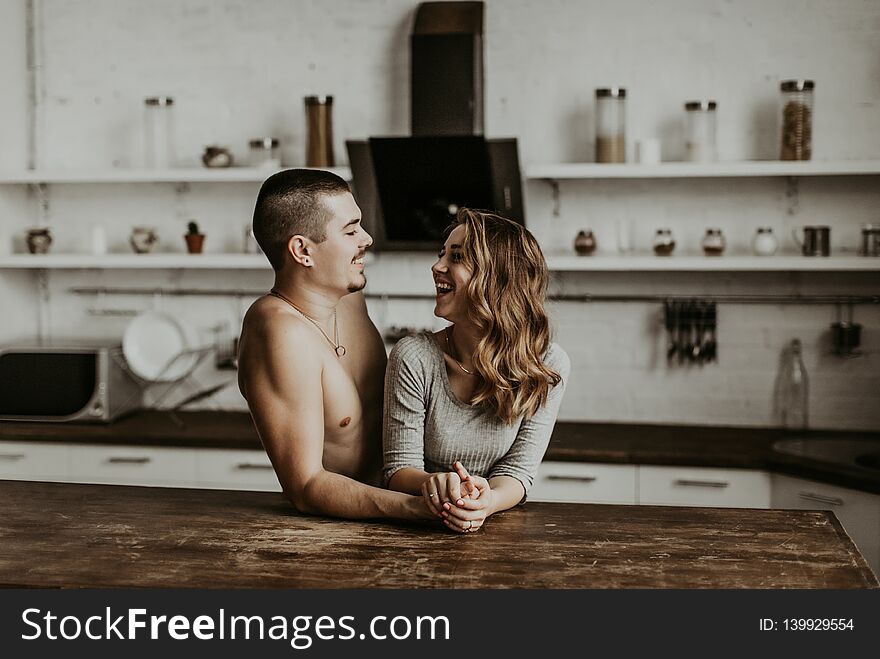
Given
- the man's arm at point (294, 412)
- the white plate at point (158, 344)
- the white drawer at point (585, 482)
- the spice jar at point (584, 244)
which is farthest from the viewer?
the white plate at point (158, 344)

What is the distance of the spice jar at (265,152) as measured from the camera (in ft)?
13.5

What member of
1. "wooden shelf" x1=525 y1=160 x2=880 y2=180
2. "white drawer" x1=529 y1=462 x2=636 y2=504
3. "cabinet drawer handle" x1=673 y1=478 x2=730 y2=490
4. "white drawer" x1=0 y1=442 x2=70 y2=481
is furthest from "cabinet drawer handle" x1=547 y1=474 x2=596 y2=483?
"white drawer" x1=0 y1=442 x2=70 y2=481

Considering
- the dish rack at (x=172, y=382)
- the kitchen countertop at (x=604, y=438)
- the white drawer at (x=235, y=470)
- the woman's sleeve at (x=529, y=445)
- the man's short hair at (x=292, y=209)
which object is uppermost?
the man's short hair at (x=292, y=209)

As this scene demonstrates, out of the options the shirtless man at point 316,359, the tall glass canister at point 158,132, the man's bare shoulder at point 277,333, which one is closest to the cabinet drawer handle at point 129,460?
the tall glass canister at point 158,132

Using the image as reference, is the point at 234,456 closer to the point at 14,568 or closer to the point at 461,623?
the point at 14,568

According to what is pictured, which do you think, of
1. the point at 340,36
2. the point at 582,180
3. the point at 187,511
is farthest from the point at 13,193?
the point at 187,511

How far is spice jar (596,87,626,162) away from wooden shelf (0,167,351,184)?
103 centimetres

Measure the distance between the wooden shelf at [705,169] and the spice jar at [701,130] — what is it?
0.08m

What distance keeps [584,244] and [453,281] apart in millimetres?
1816

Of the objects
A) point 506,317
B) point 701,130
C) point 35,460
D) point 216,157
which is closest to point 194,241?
point 216,157

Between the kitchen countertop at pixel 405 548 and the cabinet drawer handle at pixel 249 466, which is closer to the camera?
the kitchen countertop at pixel 405 548

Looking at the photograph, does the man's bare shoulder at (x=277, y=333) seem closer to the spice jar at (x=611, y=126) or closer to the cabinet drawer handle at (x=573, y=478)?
the cabinet drawer handle at (x=573, y=478)

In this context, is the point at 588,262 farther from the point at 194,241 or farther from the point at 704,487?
the point at 194,241

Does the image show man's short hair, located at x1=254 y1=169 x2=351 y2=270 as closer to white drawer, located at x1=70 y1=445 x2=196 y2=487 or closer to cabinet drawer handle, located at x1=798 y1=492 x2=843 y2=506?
white drawer, located at x1=70 y1=445 x2=196 y2=487
